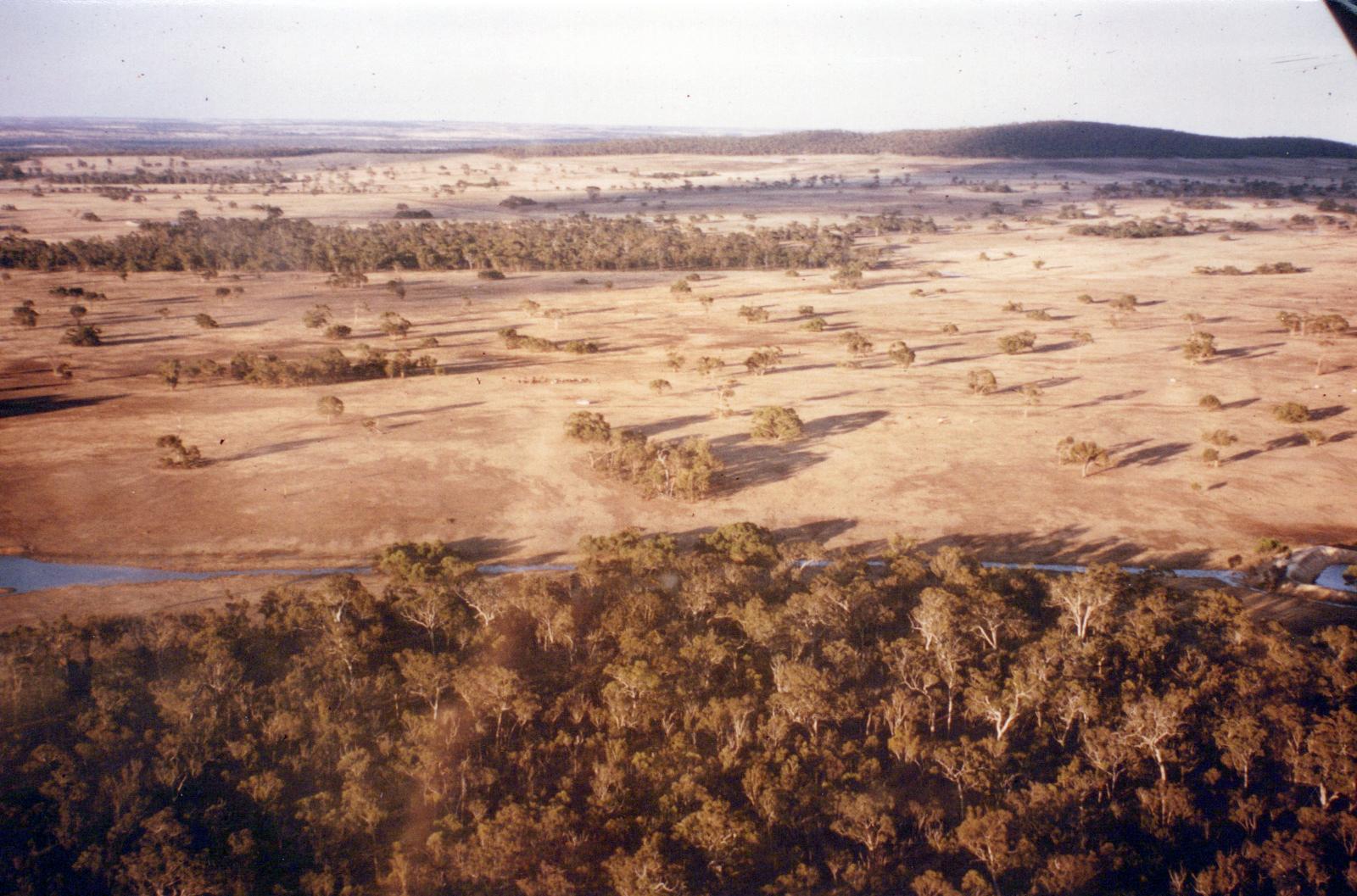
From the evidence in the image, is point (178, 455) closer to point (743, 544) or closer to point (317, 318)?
point (743, 544)

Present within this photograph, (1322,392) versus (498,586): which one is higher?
(1322,392)

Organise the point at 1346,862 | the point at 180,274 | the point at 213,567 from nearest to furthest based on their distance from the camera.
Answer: the point at 1346,862, the point at 213,567, the point at 180,274

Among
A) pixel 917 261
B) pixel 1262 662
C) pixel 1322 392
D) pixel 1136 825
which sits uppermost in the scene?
pixel 917 261

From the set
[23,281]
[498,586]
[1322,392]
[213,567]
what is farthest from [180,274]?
[1322,392]

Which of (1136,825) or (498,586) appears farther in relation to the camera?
(498,586)

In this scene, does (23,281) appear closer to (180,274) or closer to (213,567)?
(180,274)

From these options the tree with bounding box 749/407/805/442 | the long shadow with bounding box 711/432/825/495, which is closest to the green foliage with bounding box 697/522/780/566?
the long shadow with bounding box 711/432/825/495
